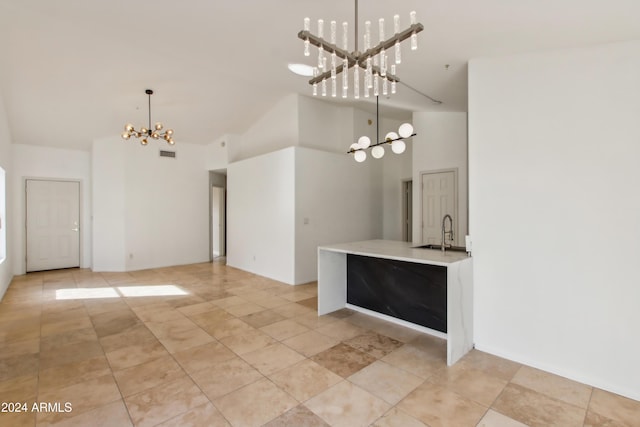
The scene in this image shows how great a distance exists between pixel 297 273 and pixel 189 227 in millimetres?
3762

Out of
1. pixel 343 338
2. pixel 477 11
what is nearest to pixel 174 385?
pixel 343 338

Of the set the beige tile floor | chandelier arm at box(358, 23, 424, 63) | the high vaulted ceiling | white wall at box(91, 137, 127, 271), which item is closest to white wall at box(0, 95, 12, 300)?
the high vaulted ceiling

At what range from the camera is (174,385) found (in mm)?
2482

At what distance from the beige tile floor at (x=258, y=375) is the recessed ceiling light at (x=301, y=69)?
338 centimetres

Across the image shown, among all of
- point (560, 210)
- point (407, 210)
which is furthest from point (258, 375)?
point (407, 210)

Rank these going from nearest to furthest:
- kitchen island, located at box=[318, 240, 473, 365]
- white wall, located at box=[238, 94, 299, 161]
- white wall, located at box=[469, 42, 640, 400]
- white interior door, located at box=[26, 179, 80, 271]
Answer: white wall, located at box=[469, 42, 640, 400], kitchen island, located at box=[318, 240, 473, 365], white wall, located at box=[238, 94, 299, 161], white interior door, located at box=[26, 179, 80, 271]

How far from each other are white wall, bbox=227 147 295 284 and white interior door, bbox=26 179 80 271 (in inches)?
141

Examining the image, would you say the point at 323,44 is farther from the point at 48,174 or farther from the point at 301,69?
the point at 48,174

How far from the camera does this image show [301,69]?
14.8ft

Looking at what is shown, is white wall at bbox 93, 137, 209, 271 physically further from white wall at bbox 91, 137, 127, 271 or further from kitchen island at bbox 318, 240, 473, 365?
kitchen island at bbox 318, 240, 473, 365

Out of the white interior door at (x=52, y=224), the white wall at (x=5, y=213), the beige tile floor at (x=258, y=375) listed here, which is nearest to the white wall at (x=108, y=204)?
the white interior door at (x=52, y=224)

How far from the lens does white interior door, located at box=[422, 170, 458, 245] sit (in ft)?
18.7

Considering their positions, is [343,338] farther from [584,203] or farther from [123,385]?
[584,203]

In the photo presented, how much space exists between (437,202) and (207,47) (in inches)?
179
